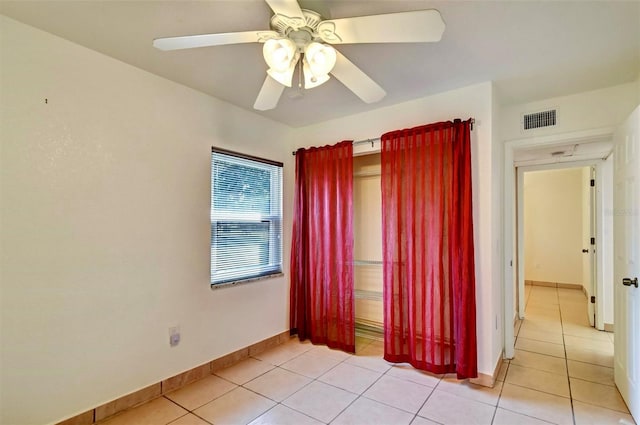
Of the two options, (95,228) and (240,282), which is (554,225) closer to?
(240,282)

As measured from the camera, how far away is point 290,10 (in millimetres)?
1268

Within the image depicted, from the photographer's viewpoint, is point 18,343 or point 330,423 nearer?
point 18,343

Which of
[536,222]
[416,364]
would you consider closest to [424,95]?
[416,364]

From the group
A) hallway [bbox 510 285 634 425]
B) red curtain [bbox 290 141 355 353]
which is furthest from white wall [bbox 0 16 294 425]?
hallway [bbox 510 285 634 425]

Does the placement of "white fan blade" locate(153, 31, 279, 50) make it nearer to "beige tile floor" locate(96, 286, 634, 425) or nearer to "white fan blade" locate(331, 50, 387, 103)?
"white fan blade" locate(331, 50, 387, 103)

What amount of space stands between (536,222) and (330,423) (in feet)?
21.0

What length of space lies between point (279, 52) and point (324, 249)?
87.7 inches

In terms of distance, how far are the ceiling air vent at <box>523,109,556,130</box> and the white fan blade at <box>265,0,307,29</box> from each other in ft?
8.42

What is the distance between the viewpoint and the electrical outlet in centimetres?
245

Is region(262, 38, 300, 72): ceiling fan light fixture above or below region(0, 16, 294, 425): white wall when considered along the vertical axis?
above

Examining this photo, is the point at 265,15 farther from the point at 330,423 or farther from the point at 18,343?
the point at 330,423

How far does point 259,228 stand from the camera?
324cm

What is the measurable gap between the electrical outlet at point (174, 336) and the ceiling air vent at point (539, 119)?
365 centimetres

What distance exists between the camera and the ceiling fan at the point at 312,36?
1.26 metres
